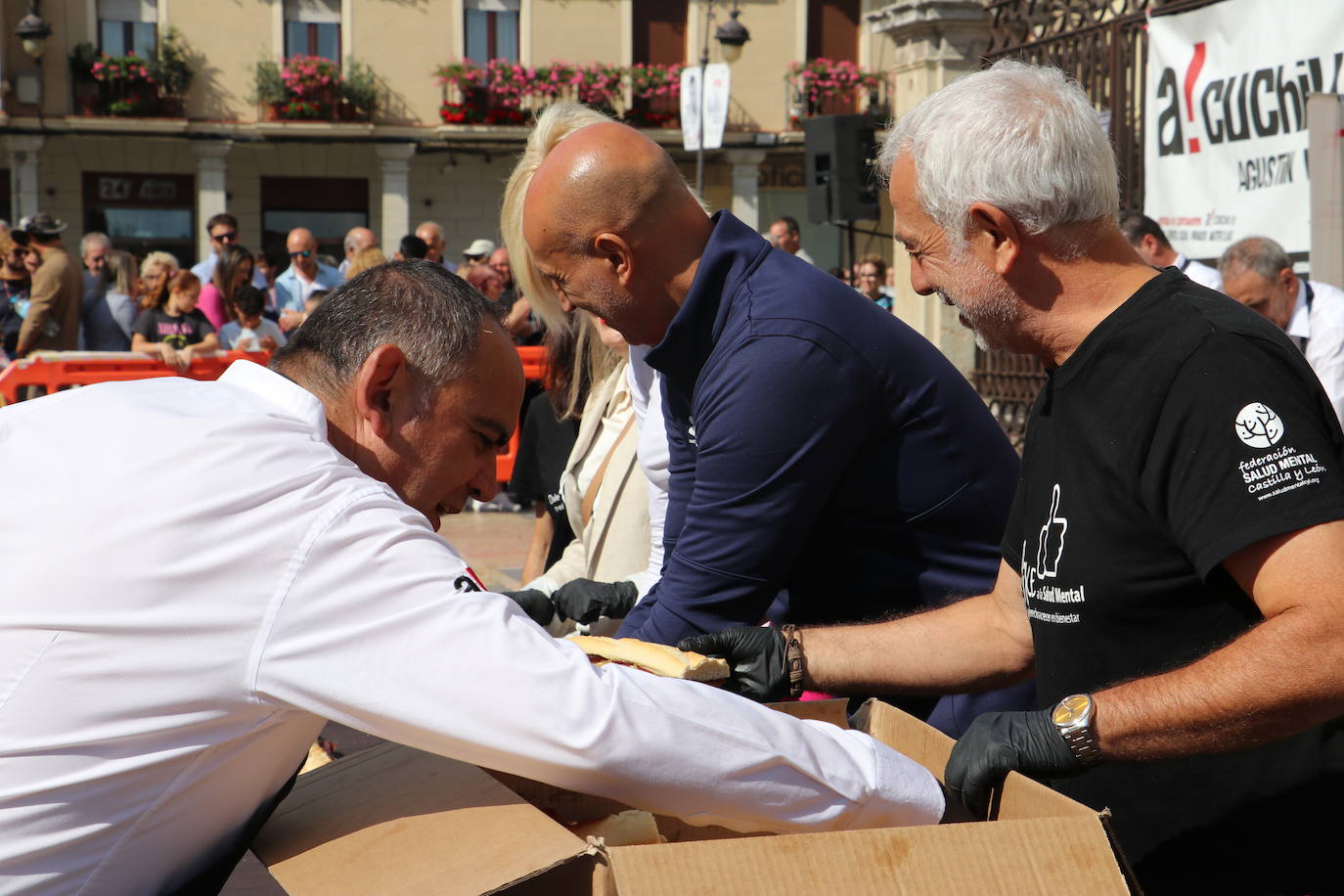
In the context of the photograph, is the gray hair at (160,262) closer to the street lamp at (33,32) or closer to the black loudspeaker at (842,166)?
the black loudspeaker at (842,166)

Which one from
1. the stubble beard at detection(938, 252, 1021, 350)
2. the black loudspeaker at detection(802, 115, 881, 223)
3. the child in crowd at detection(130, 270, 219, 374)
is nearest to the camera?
the stubble beard at detection(938, 252, 1021, 350)

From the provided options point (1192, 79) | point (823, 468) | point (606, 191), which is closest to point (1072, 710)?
point (823, 468)

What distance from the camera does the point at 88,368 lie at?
9555 mm

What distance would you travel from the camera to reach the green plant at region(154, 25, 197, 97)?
1072 inches

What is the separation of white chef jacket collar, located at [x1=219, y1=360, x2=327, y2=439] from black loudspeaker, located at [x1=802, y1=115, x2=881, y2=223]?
10.1 meters

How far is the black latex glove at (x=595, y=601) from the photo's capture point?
3400 millimetres

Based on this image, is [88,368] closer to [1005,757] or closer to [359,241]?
[359,241]

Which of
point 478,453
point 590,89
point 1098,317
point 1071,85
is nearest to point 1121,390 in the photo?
point 1098,317

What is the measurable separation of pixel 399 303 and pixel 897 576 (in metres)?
1.04

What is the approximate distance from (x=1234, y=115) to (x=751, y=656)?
6.14m

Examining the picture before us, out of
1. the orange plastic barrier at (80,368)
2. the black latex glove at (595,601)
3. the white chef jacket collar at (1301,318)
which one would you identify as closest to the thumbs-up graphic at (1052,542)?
the black latex glove at (595,601)

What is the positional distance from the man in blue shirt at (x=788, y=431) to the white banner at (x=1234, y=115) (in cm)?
495

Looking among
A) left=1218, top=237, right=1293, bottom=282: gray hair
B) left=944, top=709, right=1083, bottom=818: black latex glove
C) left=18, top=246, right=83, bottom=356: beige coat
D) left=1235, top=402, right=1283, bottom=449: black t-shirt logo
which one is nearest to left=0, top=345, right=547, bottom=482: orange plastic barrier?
left=18, top=246, right=83, bottom=356: beige coat

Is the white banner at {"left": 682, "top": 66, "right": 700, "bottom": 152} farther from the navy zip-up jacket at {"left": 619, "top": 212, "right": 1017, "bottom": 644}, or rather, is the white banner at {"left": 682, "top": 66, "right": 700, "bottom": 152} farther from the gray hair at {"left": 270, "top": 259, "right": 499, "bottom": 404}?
the gray hair at {"left": 270, "top": 259, "right": 499, "bottom": 404}
